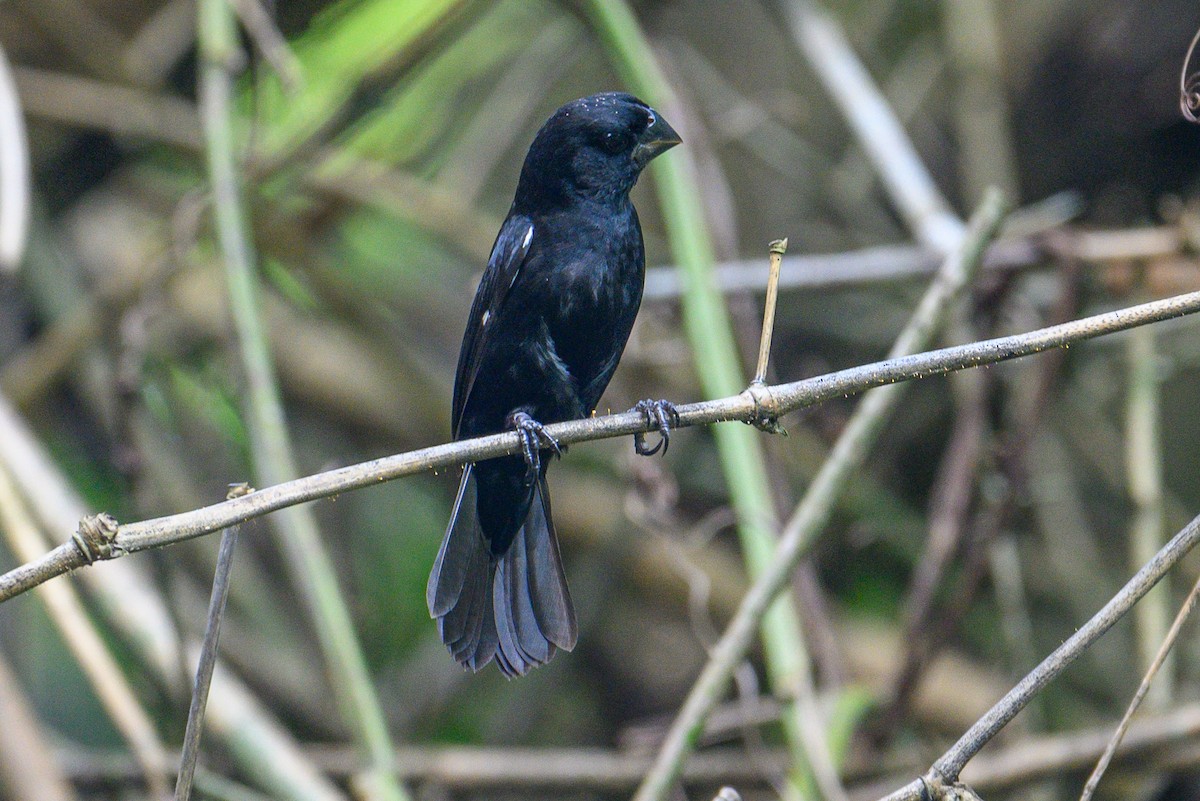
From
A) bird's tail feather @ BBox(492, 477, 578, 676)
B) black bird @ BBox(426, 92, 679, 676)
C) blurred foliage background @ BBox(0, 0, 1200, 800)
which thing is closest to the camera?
bird's tail feather @ BBox(492, 477, 578, 676)

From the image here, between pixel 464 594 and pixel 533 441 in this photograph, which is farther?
pixel 533 441

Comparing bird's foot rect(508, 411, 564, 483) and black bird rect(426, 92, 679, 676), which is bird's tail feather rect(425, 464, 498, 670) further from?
bird's foot rect(508, 411, 564, 483)

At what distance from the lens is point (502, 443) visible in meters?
1.54

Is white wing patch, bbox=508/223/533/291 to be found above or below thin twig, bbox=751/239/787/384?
above

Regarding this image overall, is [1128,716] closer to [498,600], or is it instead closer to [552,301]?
[498,600]

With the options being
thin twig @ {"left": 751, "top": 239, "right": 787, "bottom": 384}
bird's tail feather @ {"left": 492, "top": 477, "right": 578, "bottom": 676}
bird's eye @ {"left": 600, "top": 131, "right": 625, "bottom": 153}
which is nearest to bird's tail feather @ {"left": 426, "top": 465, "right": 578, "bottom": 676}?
bird's tail feather @ {"left": 492, "top": 477, "right": 578, "bottom": 676}

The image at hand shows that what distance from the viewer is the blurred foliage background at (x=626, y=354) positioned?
3.89 metres

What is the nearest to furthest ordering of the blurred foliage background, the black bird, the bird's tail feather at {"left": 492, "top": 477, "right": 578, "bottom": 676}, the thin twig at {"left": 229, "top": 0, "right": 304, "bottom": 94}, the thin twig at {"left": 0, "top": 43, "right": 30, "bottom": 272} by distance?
the bird's tail feather at {"left": 492, "top": 477, "right": 578, "bottom": 676} < the black bird < the thin twig at {"left": 0, "top": 43, "right": 30, "bottom": 272} < the thin twig at {"left": 229, "top": 0, "right": 304, "bottom": 94} < the blurred foliage background

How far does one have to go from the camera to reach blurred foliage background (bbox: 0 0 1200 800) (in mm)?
3895

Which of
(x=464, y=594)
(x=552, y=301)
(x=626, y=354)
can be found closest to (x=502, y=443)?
(x=464, y=594)

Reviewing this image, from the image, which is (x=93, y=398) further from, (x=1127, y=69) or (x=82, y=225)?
(x=1127, y=69)

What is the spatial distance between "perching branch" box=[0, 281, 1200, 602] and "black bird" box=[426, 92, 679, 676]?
601mm

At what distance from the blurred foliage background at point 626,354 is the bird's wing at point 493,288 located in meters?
1.34

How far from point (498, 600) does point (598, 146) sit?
0.87m
